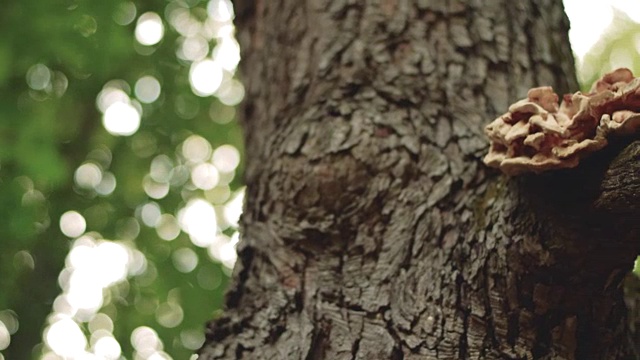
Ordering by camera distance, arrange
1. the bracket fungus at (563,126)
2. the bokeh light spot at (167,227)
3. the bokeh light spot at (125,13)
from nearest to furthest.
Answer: the bracket fungus at (563,126), the bokeh light spot at (125,13), the bokeh light spot at (167,227)

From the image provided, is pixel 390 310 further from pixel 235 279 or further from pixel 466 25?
pixel 466 25

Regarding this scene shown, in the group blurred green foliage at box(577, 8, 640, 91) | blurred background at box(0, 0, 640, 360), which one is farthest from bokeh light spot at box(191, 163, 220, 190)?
blurred green foliage at box(577, 8, 640, 91)

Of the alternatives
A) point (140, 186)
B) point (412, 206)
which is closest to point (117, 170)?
point (140, 186)

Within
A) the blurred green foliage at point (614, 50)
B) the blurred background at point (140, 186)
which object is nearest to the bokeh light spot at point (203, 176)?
→ the blurred background at point (140, 186)

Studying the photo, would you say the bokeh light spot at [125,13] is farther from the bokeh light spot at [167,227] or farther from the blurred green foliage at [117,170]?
the bokeh light spot at [167,227]

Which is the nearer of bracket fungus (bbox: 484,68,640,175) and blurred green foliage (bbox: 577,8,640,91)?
bracket fungus (bbox: 484,68,640,175)

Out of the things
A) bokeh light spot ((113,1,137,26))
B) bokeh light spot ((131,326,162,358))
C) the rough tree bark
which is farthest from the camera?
bokeh light spot ((131,326,162,358))

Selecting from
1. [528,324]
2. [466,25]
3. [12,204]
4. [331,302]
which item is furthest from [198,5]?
[528,324]

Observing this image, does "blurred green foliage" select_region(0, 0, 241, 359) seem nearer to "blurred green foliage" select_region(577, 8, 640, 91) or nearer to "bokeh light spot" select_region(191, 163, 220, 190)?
"bokeh light spot" select_region(191, 163, 220, 190)
